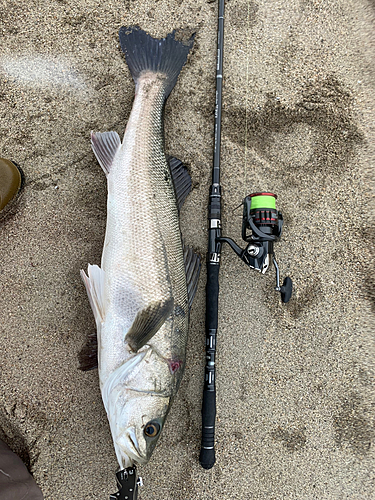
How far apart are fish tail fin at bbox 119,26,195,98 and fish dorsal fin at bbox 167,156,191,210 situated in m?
0.43

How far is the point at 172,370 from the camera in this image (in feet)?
5.49

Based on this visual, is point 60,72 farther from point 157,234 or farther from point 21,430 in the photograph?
point 21,430

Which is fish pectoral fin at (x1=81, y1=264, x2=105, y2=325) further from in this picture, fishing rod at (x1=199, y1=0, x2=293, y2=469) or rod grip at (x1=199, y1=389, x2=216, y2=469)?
rod grip at (x1=199, y1=389, x2=216, y2=469)

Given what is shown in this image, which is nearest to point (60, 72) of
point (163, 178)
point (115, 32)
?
point (115, 32)

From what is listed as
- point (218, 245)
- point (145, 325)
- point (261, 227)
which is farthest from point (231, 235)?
point (145, 325)

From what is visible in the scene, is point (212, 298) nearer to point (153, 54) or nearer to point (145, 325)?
point (145, 325)

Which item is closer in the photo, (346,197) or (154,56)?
(154,56)

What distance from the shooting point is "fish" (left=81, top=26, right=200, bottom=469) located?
5.27ft

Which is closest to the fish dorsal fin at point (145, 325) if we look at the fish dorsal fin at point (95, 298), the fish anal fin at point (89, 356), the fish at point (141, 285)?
the fish at point (141, 285)

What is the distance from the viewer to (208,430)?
1916 mm

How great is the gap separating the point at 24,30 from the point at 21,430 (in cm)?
258

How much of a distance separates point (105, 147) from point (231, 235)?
0.97m

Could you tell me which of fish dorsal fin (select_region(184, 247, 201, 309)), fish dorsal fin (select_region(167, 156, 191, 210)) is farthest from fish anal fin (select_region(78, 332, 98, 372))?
fish dorsal fin (select_region(167, 156, 191, 210))

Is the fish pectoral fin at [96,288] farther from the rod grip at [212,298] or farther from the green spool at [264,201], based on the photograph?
the green spool at [264,201]
